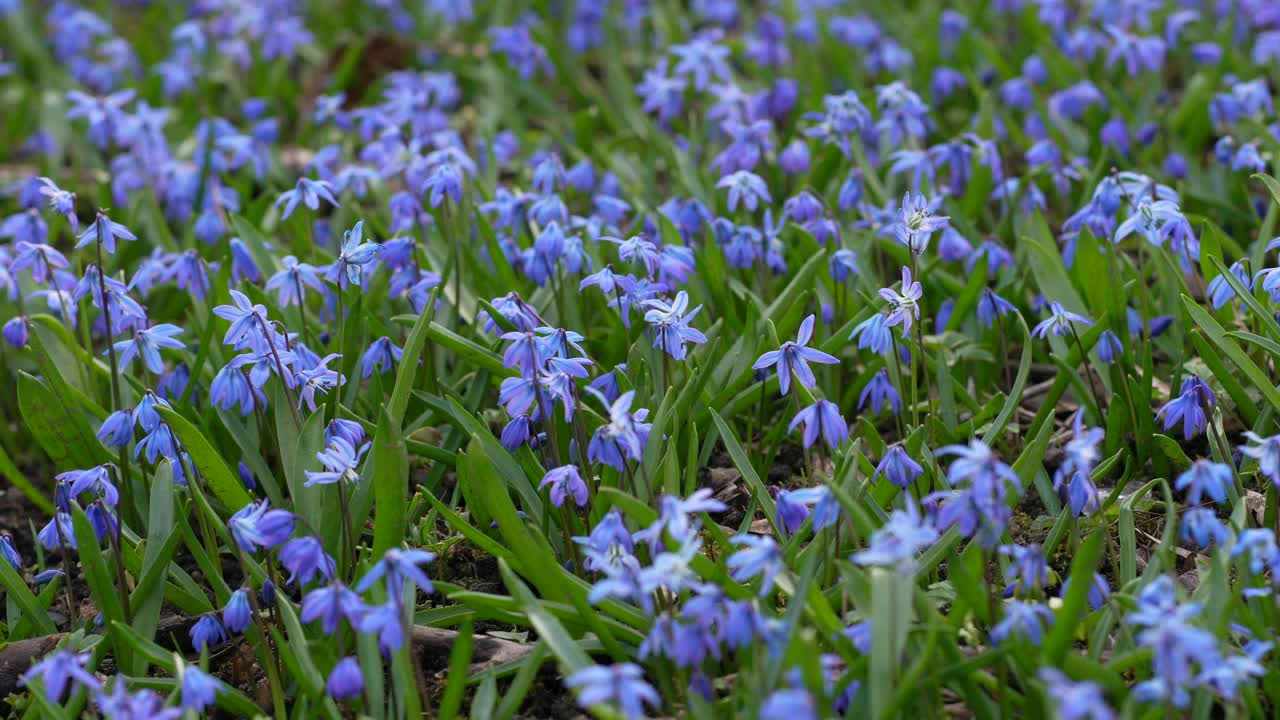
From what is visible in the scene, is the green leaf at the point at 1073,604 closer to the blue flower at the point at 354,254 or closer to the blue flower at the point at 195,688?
the blue flower at the point at 195,688

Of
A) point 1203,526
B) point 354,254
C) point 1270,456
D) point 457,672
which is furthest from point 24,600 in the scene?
point 1270,456

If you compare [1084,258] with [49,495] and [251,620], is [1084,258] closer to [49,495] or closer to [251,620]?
[251,620]

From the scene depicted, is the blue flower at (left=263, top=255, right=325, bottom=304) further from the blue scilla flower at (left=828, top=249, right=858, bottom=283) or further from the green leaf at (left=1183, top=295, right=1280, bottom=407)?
the green leaf at (left=1183, top=295, right=1280, bottom=407)

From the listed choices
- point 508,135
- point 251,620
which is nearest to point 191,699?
point 251,620

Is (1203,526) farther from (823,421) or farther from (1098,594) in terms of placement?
(823,421)

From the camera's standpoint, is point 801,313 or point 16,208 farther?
point 16,208

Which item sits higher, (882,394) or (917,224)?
(917,224)
